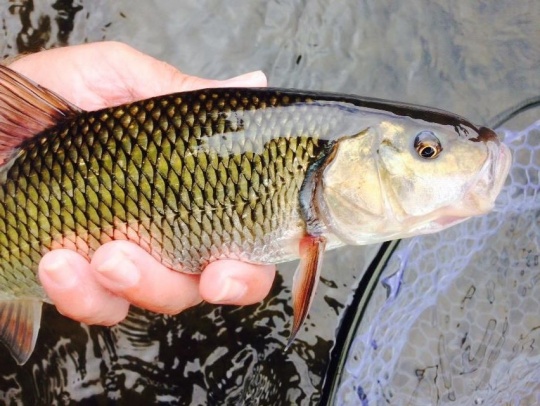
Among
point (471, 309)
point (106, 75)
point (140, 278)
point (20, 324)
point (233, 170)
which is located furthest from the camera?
point (471, 309)

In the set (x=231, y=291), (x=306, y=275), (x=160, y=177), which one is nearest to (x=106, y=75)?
(x=160, y=177)

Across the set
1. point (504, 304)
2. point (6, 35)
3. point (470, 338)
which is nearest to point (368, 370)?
point (470, 338)

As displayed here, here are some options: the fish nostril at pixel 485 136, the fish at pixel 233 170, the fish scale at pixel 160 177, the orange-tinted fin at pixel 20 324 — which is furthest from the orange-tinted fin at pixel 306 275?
the orange-tinted fin at pixel 20 324

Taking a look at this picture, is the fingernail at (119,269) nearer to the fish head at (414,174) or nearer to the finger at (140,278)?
the finger at (140,278)

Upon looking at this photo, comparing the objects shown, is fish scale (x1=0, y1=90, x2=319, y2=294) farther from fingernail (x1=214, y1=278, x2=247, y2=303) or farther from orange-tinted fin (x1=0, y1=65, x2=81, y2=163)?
fingernail (x1=214, y1=278, x2=247, y2=303)

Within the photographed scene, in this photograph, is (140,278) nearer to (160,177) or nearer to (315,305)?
(160,177)

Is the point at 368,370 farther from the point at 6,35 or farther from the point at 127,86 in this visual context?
the point at 6,35

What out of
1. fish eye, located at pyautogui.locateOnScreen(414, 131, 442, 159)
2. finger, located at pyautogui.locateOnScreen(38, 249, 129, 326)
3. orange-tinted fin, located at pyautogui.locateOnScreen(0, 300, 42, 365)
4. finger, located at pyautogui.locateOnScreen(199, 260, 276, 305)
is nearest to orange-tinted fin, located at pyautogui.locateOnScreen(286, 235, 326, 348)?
finger, located at pyautogui.locateOnScreen(199, 260, 276, 305)
